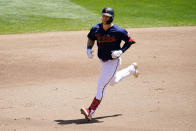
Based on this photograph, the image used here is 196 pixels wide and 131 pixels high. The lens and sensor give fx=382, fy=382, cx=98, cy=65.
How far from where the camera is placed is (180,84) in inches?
352

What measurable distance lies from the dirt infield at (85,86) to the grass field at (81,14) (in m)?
1.86

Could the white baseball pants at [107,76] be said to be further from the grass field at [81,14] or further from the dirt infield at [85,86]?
the grass field at [81,14]

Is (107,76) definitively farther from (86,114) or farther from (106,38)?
(86,114)

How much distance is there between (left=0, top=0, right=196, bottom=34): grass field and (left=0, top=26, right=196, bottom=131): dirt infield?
1865mm

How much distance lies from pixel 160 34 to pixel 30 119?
28.0ft

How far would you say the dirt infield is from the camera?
261 inches

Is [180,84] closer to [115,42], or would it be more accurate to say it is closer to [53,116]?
[115,42]

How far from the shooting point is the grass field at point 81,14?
16078mm

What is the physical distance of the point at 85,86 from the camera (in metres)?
8.97

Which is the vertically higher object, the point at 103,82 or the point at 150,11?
the point at 103,82

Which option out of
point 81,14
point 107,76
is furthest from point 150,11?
point 107,76

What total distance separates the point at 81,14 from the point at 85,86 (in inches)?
390

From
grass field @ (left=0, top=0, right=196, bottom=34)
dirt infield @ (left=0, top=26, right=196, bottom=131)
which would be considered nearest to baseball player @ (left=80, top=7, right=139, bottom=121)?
dirt infield @ (left=0, top=26, right=196, bottom=131)

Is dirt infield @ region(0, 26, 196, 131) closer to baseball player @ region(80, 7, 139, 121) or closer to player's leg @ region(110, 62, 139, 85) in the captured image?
baseball player @ region(80, 7, 139, 121)
